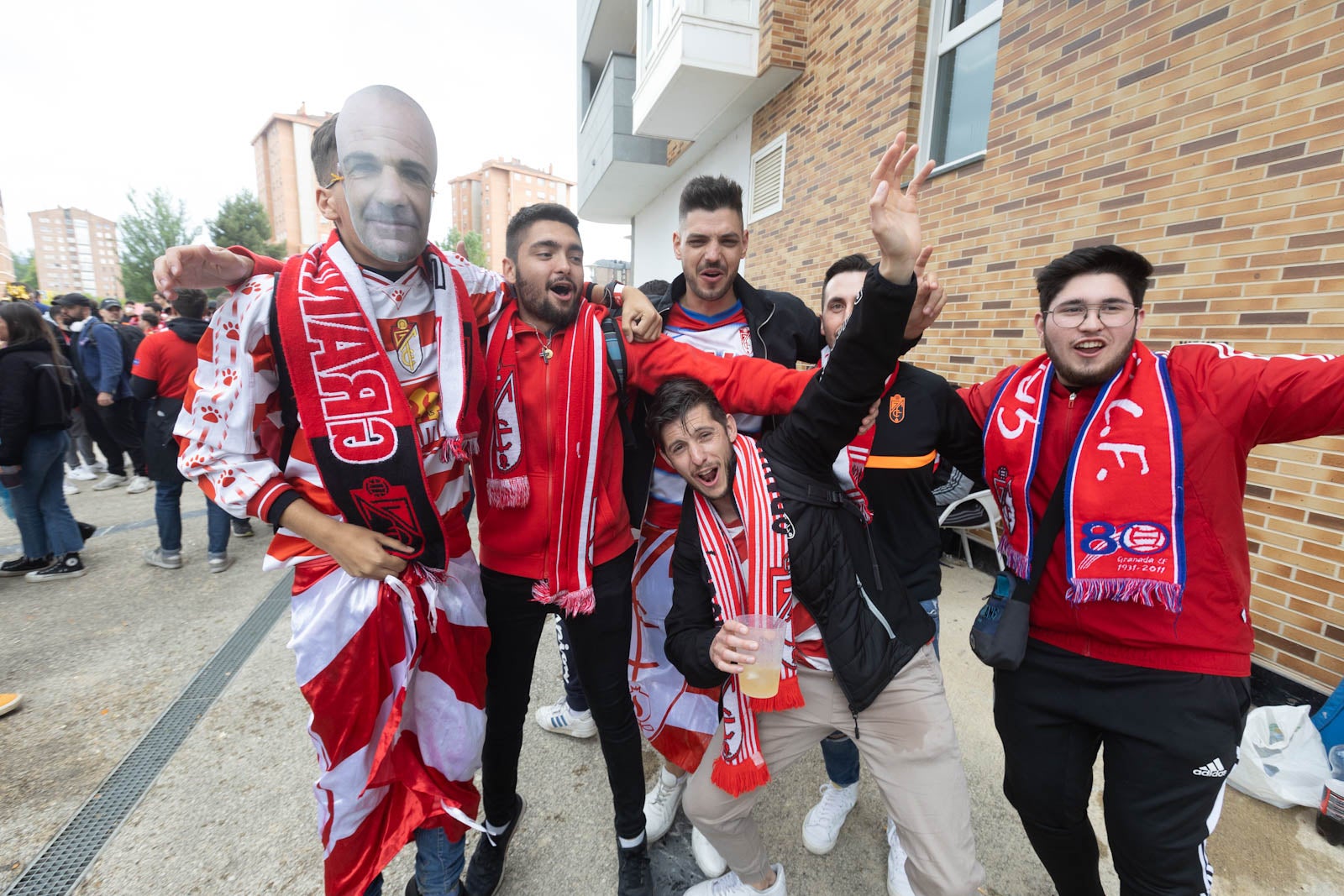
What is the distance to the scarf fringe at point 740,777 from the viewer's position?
1.64m

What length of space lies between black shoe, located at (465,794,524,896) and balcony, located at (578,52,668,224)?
9995 millimetres

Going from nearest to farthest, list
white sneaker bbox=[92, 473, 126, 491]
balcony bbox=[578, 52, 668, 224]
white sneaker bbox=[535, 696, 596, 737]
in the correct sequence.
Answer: white sneaker bbox=[535, 696, 596, 737] → white sneaker bbox=[92, 473, 126, 491] → balcony bbox=[578, 52, 668, 224]

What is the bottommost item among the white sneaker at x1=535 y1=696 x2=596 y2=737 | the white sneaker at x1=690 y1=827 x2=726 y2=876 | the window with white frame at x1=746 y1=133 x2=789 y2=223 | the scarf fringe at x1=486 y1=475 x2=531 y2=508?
the white sneaker at x1=690 y1=827 x2=726 y2=876

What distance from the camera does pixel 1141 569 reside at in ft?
4.61

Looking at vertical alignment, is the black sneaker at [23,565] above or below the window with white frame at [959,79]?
below

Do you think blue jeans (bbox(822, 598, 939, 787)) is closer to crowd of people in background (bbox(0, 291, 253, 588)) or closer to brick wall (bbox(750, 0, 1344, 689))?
brick wall (bbox(750, 0, 1344, 689))

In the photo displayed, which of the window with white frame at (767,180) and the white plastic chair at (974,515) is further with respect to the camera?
the window with white frame at (767,180)

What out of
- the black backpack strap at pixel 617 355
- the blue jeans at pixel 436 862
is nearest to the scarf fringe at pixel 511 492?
the black backpack strap at pixel 617 355

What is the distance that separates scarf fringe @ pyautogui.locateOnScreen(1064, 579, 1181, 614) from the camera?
1.38 meters

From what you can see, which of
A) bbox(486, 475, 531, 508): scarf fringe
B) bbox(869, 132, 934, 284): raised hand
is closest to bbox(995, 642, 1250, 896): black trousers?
bbox(869, 132, 934, 284): raised hand

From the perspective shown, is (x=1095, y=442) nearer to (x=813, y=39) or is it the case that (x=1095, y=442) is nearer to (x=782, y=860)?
(x=782, y=860)

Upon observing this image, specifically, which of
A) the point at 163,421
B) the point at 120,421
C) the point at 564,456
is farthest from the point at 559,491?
the point at 120,421

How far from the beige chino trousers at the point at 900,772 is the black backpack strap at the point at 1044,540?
12.9 inches

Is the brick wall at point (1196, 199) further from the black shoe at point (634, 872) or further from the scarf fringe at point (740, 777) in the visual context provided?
the black shoe at point (634, 872)
